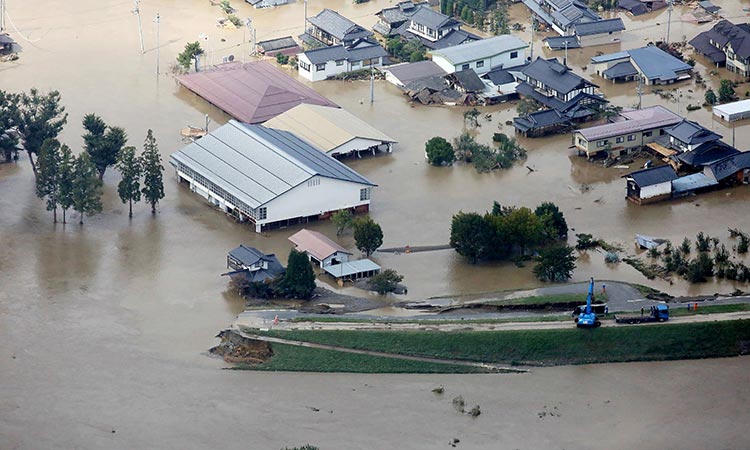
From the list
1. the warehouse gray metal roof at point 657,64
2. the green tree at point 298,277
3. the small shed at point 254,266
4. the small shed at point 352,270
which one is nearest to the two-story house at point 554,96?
the warehouse gray metal roof at point 657,64

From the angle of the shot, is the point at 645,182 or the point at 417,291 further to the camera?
the point at 645,182

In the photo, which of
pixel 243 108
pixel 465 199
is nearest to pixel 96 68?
pixel 243 108

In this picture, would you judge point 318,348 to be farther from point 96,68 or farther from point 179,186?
point 96,68

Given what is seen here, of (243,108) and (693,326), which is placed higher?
(243,108)

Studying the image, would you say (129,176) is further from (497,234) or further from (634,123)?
(634,123)

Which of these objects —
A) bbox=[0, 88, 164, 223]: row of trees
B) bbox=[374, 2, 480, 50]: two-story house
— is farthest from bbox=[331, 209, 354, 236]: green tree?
bbox=[374, 2, 480, 50]: two-story house

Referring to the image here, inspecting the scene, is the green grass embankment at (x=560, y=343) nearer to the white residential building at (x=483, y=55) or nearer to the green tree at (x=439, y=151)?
the green tree at (x=439, y=151)

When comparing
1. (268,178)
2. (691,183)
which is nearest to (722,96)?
(691,183)
